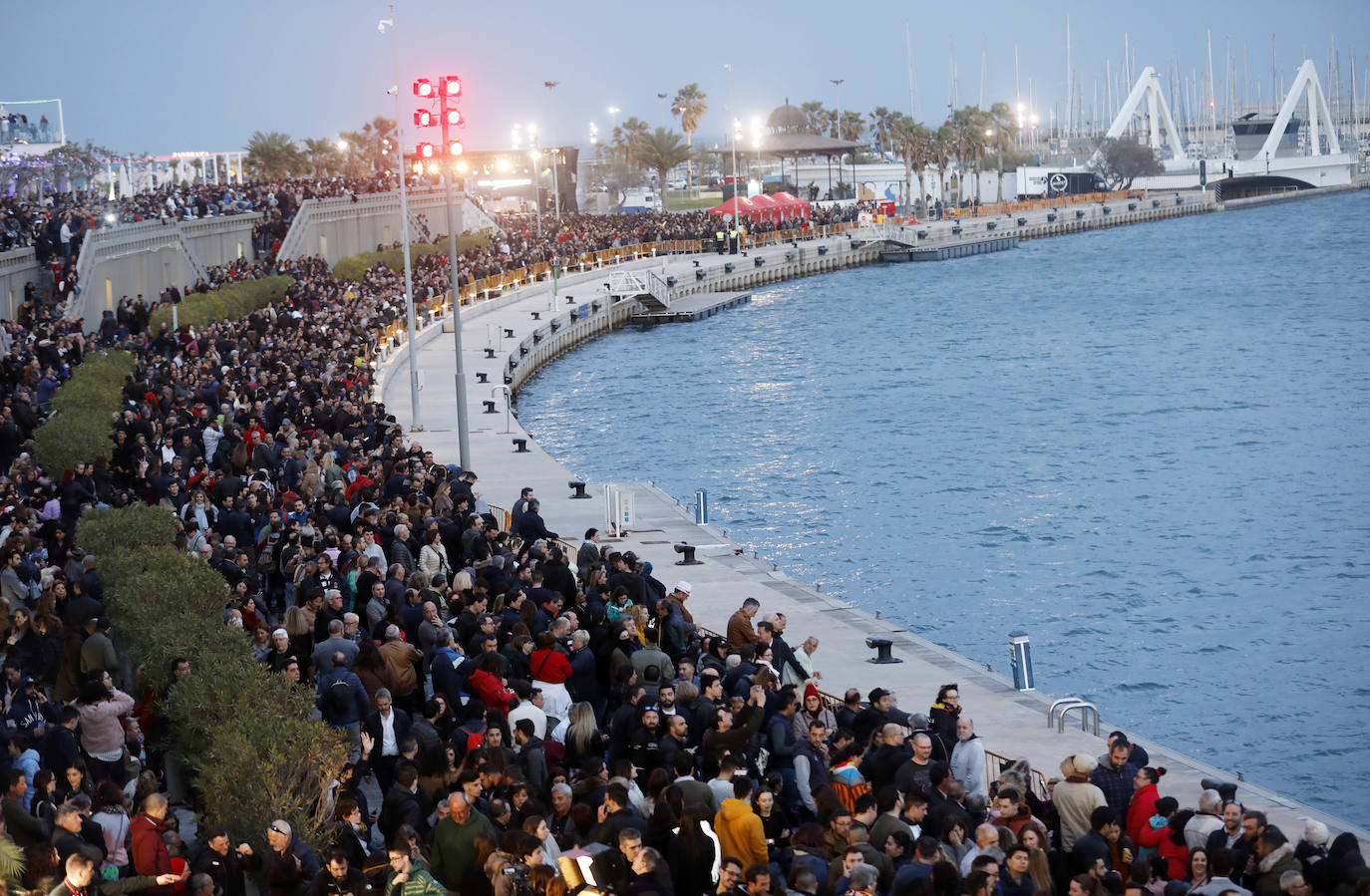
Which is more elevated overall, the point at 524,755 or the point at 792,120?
the point at 792,120

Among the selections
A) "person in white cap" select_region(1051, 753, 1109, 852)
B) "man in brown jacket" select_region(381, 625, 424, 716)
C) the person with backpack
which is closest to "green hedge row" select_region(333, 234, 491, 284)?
"man in brown jacket" select_region(381, 625, 424, 716)

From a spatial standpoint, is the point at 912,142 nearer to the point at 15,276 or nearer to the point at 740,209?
the point at 740,209

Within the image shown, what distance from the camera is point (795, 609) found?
21484 mm

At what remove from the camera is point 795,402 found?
57188 mm

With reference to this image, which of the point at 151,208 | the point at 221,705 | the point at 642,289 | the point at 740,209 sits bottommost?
the point at 221,705

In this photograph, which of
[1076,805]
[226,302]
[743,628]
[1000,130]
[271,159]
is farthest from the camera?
[1000,130]

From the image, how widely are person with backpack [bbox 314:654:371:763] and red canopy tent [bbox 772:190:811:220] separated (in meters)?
93.0

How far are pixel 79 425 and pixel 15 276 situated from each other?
1621 centimetres

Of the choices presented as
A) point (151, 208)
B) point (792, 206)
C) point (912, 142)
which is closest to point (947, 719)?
point (151, 208)

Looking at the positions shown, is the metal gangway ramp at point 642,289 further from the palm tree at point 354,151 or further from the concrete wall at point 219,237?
the palm tree at point 354,151

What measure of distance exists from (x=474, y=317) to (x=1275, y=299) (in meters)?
55.6

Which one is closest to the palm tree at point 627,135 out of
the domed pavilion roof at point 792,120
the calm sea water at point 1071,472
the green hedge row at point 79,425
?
the domed pavilion roof at point 792,120

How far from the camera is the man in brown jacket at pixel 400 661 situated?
13141mm

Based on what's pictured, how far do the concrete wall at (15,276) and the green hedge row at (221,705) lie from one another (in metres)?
21.5
